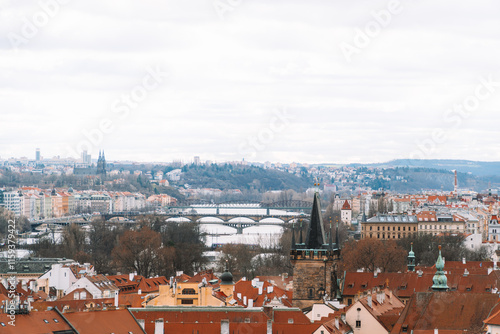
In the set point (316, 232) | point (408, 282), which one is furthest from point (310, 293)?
point (408, 282)

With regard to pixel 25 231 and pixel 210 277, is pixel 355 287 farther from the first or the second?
pixel 25 231

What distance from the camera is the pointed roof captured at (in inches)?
2387

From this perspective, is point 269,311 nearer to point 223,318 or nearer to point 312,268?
point 223,318

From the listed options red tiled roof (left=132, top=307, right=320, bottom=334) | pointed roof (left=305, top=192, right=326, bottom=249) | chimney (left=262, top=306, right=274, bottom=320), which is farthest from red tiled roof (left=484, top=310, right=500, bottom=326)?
pointed roof (left=305, top=192, right=326, bottom=249)

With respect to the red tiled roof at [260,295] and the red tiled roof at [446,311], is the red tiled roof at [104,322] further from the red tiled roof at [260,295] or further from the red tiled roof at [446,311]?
the red tiled roof at [260,295]

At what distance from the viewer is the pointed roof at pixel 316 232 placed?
199 feet

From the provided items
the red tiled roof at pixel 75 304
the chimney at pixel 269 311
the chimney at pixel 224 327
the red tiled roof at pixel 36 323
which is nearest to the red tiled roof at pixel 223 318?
the chimney at pixel 269 311

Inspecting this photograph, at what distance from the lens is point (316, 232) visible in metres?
60.9

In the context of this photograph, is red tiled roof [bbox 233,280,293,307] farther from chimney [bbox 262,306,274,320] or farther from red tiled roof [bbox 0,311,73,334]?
red tiled roof [bbox 0,311,73,334]

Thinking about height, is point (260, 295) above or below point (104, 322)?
below

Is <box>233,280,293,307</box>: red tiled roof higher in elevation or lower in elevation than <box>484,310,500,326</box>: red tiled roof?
lower

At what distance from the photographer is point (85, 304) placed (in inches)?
2388

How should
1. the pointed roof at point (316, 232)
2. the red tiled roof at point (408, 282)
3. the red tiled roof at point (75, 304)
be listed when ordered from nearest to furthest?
the red tiled roof at point (75, 304) → the pointed roof at point (316, 232) → the red tiled roof at point (408, 282)

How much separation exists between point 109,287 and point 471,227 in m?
71.9
